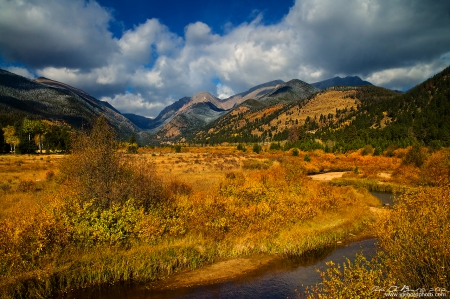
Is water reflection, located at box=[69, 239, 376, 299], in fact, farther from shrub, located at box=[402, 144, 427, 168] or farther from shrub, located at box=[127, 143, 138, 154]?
shrub, located at box=[402, 144, 427, 168]

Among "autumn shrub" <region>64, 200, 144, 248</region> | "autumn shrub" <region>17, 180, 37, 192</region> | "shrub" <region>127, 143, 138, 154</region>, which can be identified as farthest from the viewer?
"autumn shrub" <region>17, 180, 37, 192</region>

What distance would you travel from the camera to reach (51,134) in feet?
378

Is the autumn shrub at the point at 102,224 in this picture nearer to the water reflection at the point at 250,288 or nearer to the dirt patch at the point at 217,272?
the water reflection at the point at 250,288

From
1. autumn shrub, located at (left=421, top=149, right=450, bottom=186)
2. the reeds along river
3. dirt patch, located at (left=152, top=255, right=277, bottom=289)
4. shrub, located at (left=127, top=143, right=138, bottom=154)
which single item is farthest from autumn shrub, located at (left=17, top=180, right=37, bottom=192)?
autumn shrub, located at (left=421, top=149, right=450, bottom=186)

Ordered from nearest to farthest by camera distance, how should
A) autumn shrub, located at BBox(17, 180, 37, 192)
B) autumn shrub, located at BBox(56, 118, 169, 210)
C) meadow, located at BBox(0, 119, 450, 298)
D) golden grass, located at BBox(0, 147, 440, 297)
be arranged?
1. meadow, located at BBox(0, 119, 450, 298)
2. golden grass, located at BBox(0, 147, 440, 297)
3. autumn shrub, located at BBox(56, 118, 169, 210)
4. autumn shrub, located at BBox(17, 180, 37, 192)

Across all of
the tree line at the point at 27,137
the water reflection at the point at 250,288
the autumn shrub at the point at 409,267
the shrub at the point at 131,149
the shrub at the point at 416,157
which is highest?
the tree line at the point at 27,137

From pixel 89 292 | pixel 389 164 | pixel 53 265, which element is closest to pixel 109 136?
pixel 53 265

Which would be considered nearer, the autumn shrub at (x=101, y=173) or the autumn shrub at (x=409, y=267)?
the autumn shrub at (x=409, y=267)

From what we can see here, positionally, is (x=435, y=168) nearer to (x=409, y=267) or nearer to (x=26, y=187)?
(x=409, y=267)

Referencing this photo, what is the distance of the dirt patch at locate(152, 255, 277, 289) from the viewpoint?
14.3 meters

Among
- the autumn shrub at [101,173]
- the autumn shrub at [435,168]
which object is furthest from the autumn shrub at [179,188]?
the autumn shrub at [435,168]

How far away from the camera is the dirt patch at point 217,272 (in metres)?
14.3

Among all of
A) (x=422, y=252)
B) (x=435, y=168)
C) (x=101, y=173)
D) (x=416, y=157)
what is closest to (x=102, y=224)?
(x=101, y=173)

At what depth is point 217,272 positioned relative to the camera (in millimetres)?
15531
